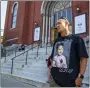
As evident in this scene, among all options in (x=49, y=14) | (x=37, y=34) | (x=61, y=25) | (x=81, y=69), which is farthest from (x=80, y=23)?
(x=81, y=69)

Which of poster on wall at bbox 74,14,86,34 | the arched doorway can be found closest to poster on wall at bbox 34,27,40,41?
the arched doorway

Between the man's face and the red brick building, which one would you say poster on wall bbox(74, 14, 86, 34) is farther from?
the man's face

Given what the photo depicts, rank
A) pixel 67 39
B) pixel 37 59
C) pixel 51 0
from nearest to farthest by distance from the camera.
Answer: pixel 67 39
pixel 37 59
pixel 51 0

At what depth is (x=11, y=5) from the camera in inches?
892

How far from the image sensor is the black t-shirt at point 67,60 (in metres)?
2.84

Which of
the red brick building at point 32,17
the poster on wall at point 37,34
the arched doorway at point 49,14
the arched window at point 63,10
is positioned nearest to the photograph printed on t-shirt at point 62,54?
the red brick building at point 32,17

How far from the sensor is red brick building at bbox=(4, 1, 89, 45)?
1667 centimetres

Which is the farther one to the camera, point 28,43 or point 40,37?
point 28,43

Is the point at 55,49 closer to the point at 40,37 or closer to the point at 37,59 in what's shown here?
the point at 37,59

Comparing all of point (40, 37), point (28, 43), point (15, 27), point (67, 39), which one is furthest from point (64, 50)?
point (15, 27)

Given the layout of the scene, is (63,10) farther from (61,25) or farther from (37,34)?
(61,25)

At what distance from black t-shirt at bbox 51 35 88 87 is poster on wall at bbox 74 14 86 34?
1095 centimetres

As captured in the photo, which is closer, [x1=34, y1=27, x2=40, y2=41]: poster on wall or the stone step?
the stone step

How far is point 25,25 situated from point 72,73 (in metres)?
17.1
